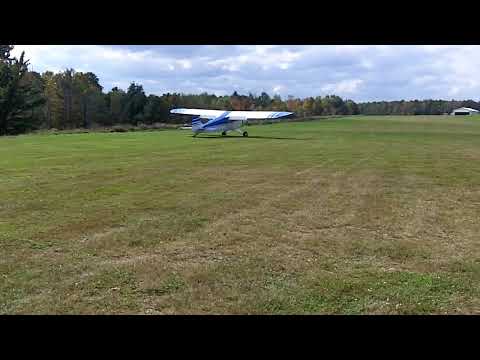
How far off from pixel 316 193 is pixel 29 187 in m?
9.10

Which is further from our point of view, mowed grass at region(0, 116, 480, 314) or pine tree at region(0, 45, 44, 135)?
pine tree at region(0, 45, 44, 135)

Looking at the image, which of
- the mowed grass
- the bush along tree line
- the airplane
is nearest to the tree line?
the bush along tree line

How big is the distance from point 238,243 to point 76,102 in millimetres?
69263

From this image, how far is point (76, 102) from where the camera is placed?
68.6m

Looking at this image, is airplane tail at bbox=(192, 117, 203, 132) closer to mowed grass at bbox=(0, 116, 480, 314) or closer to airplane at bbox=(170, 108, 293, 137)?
airplane at bbox=(170, 108, 293, 137)

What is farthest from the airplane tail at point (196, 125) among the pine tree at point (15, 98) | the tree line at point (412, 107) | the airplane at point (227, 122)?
the tree line at point (412, 107)

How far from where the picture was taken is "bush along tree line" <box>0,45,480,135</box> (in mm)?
50906

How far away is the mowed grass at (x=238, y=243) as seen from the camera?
4773 millimetres

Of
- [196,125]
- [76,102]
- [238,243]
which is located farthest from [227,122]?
[76,102]

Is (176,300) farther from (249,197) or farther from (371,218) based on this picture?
(249,197)

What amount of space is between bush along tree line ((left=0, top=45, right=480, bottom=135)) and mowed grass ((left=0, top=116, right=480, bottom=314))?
2119 cm

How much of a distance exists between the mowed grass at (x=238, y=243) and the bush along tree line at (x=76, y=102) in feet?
69.5

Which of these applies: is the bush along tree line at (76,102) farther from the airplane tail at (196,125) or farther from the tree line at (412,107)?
the tree line at (412,107)
